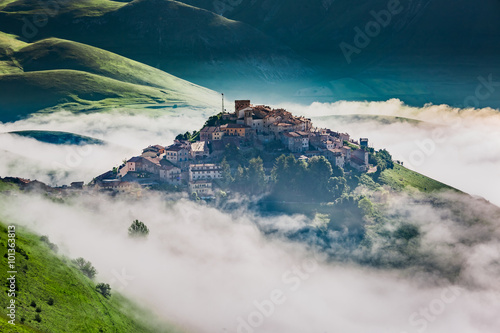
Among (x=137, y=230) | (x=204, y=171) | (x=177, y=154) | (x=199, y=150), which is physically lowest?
(x=137, y=230)

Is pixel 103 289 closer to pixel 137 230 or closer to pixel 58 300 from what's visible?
pixel 58 300

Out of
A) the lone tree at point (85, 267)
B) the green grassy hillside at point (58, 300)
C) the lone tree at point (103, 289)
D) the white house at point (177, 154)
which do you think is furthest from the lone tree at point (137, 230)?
the lone tree at point (103, 289)

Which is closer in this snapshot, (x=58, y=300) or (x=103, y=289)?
(x=58, y=300)

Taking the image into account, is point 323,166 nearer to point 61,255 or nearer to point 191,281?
point 191,281

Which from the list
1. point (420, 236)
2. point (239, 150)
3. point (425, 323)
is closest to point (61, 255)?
point (239, 150)

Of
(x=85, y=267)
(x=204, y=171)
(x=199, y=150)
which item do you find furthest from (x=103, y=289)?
(x=199, y=150)

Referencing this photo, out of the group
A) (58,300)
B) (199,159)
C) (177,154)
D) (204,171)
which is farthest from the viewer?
(199,159)

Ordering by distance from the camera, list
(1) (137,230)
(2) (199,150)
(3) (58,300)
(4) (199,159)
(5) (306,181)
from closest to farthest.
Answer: (3) (58,300), (1) (137,230), (5) (306,181), (4) (199,159), (2) (199,150)
